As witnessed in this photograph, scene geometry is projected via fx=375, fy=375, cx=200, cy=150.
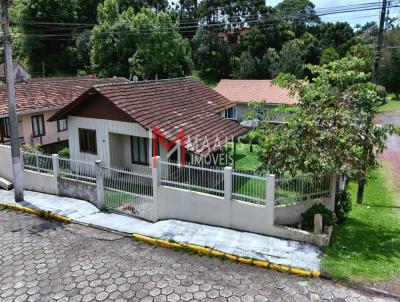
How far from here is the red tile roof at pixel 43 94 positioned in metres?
20.7

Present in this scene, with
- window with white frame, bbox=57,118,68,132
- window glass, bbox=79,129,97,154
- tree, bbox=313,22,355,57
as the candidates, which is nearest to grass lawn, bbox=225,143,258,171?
window glass, bbox=79,129,97,154

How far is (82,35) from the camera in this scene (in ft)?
170

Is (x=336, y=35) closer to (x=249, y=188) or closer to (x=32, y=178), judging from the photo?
(x=32, y=178)

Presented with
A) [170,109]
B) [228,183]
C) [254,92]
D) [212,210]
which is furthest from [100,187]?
[254,92]

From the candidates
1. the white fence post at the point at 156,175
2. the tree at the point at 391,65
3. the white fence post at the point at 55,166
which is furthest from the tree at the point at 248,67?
the white fence post at the point at 156,175

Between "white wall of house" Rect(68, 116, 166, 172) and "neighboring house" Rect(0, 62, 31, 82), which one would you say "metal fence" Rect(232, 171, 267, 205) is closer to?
"white wall of house" Rect(68, 116, 166, 172)

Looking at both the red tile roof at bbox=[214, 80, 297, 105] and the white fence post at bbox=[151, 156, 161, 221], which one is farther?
→ the red tile roof at bbox=[214, 80, 297, 105]

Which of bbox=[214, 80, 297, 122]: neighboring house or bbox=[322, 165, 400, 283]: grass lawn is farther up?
bbox=[214, 80, 297, 122]: neighboring house

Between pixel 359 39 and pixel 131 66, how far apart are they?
3335 centimetres

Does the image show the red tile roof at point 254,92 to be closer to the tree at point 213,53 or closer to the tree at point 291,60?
the tree at point 291,60

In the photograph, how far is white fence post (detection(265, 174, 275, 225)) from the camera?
32.1 feet

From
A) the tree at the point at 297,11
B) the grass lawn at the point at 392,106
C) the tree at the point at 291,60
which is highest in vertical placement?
the tree at the point at 297,11

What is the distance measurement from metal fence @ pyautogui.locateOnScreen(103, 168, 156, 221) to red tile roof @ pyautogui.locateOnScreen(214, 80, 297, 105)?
1717cm

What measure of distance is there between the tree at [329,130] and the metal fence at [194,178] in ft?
4.94
